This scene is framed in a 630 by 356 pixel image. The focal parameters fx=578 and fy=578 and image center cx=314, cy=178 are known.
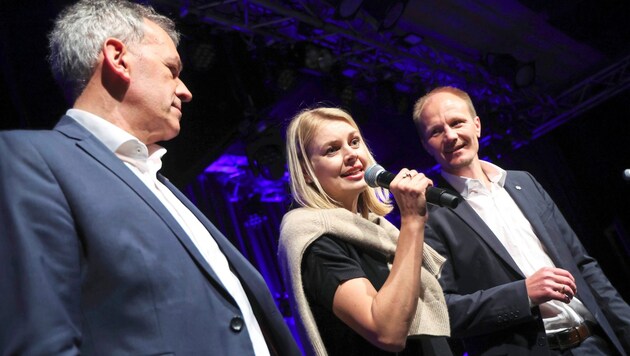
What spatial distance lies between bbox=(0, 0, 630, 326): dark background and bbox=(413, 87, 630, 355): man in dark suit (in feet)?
5.39

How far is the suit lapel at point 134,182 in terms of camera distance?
1.29 m

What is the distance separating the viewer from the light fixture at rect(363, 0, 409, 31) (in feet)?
17.0

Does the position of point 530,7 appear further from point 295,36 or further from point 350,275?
point 350,275

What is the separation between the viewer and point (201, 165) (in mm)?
4242

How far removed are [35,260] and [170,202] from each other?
1.51ft

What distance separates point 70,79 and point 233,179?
5323mm

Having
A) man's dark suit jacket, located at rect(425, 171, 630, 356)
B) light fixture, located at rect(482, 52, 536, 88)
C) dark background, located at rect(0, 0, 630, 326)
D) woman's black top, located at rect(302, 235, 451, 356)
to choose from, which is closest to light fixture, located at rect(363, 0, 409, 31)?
dark background, located at rect(0, 0, 630, 326)

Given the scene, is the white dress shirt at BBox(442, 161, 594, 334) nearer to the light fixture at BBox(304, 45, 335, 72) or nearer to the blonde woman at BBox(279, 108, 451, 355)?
the blonde woman at BBox(279, 108, 451, 355)

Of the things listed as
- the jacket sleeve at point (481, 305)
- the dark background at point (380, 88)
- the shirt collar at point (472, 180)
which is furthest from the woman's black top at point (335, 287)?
the dark background at point (380, 88)

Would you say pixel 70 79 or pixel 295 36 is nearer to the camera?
pixel 70 79

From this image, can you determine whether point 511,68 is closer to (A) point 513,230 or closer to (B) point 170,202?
(A) point 513,230

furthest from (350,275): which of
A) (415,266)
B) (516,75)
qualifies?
(516,75)

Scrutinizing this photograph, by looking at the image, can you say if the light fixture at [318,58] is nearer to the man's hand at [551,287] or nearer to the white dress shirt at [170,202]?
the man's hand at [551,287]

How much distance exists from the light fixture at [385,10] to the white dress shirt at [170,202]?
4.08 metres
